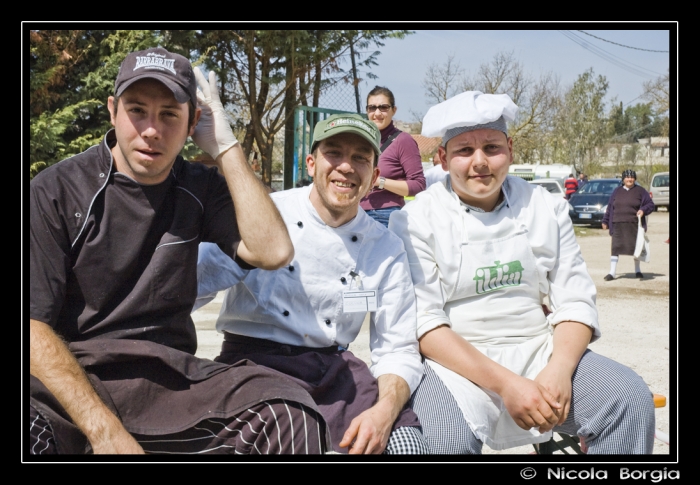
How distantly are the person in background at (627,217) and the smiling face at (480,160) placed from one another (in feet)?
29.5

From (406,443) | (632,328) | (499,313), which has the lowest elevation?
(632,328)

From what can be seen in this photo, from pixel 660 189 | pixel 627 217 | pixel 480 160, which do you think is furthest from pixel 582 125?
pixel 480 160

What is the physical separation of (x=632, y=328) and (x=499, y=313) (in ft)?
16.1

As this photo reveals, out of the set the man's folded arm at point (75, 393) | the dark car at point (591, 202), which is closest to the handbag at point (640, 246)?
the man's folded arm at point (75, 393)

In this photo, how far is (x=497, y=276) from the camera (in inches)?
110

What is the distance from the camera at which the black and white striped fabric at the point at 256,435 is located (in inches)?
81.4

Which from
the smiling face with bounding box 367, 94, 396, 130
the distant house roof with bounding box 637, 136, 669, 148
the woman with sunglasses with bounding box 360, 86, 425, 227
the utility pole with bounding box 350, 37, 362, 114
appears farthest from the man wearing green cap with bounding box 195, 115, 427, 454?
the distant house roof with bounding box 637, 136, 669, 148

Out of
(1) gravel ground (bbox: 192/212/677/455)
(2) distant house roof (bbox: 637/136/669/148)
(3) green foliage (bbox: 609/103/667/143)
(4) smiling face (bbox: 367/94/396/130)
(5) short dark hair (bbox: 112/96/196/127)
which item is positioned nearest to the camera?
(5) short dark hair (bbox: 112/96/196/127)

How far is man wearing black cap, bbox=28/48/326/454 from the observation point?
1.97 meters

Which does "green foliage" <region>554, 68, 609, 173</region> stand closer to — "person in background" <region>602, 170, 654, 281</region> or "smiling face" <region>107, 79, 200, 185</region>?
"person in background" <region>602, 170, 654, 281</region>

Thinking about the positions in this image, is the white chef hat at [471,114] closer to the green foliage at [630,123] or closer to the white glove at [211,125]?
the white glove at [211,125]

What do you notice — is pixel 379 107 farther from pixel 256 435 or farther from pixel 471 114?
pixel 256 435

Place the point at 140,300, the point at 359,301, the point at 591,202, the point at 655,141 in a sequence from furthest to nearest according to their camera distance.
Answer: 1. the point at 655,141
2. the point at 591,202
3. the point at 359,301
4. the point at 140,300

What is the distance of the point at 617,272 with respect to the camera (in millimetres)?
11906
